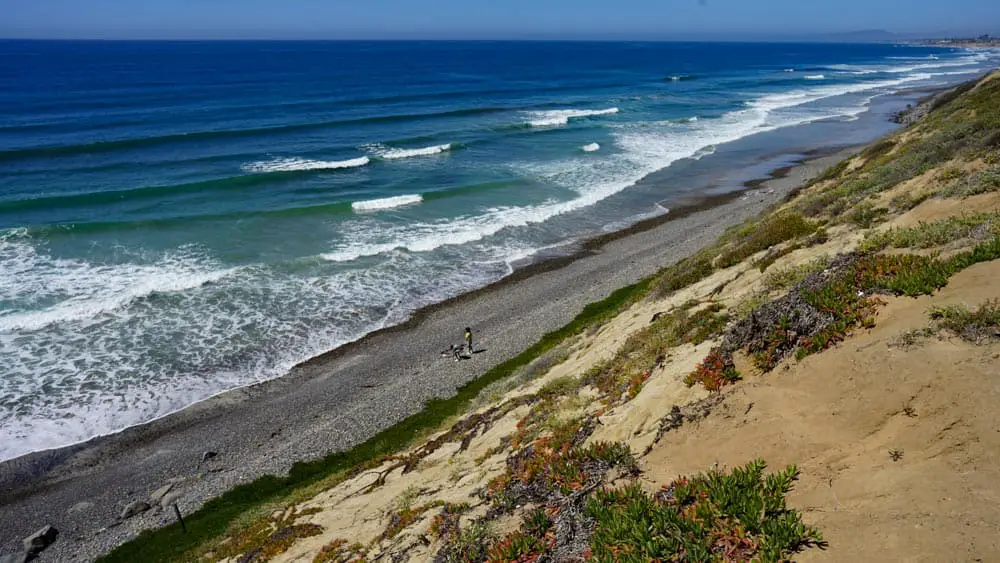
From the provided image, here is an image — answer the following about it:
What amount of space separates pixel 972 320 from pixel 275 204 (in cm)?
3920

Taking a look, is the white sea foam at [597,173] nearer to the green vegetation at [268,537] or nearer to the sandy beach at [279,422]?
the sandy beach at [279,422]

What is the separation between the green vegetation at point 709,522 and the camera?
19.3ft

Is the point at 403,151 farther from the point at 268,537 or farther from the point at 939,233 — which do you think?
the point at 939,233

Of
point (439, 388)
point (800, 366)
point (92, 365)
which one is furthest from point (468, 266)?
point (800, 366)

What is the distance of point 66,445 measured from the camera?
59.4ft

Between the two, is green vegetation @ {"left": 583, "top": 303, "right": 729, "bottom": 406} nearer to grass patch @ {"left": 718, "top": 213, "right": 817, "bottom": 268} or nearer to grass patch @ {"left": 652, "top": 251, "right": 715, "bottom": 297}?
grass patch @ {"left": 652, "top": 251, "right": 715, "bottom": 297}

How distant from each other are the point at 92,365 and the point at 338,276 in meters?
11.1

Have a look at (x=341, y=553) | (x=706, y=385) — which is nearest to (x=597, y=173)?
(x=706, y=385)

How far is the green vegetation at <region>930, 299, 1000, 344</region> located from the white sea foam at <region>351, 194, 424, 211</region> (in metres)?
35.6

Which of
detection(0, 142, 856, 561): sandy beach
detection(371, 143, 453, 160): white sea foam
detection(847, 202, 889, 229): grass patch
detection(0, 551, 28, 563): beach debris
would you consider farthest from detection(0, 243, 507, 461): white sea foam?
detection(371, 143, 453, 160): white sea foam

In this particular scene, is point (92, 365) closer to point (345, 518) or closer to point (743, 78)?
point (345, 518)

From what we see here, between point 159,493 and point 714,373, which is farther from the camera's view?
point 159,493

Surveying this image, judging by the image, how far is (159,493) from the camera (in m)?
16.0

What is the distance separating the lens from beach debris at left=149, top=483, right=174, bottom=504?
15.8 metres
